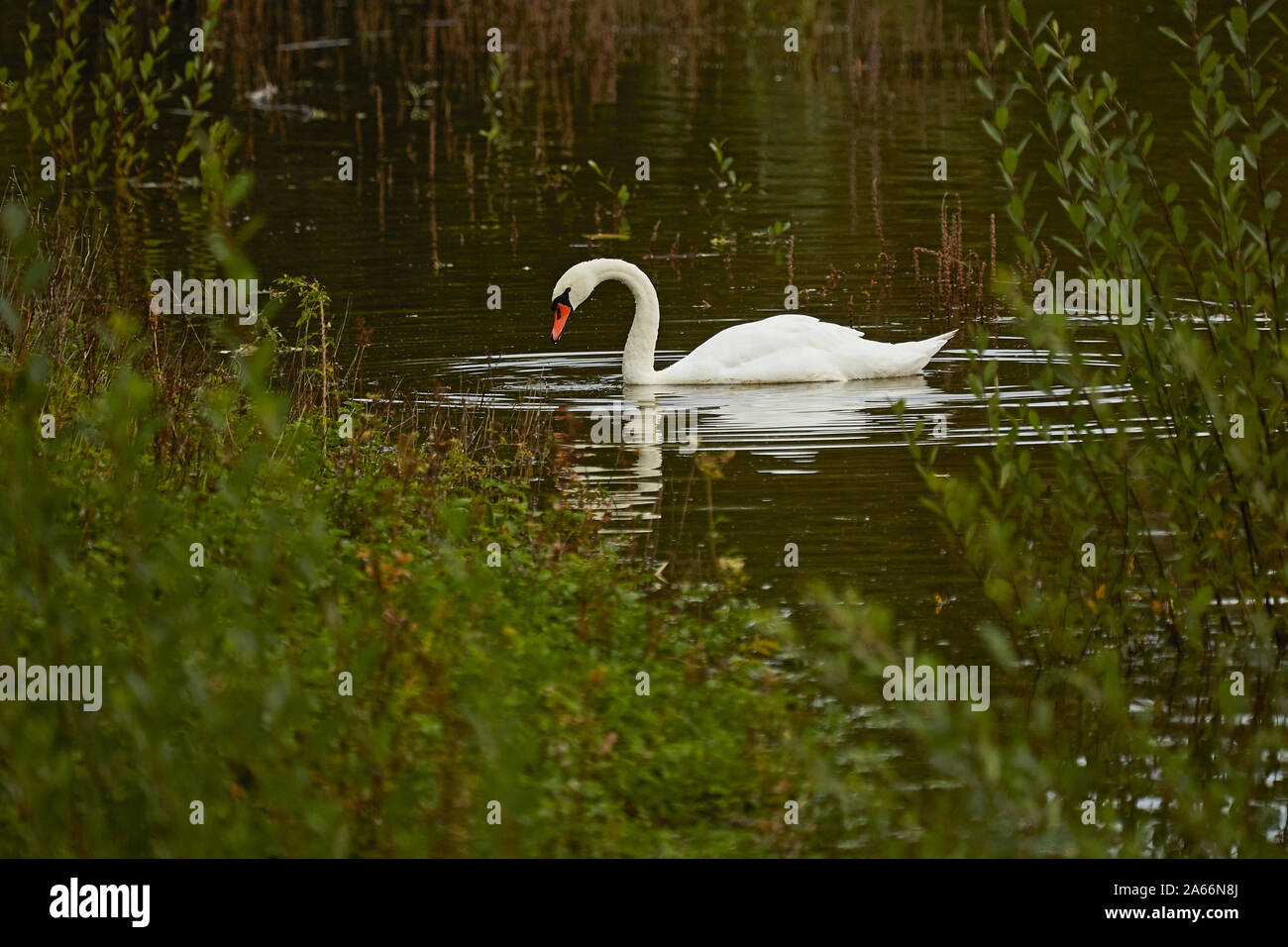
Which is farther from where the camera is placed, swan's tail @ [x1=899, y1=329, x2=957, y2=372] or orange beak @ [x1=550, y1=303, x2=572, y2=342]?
orange beak @ [x1=550, y1=303, x2=572, y2=342]

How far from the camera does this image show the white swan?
1334 cm

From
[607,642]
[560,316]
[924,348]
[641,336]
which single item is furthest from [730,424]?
[607,642]

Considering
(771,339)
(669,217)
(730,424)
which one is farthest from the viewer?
(669,217)

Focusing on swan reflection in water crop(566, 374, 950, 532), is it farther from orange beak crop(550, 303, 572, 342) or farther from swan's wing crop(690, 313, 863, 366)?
orange beak crop(550, 303, 572, 342)

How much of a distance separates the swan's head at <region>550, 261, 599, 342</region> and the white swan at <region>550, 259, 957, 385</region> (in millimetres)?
485

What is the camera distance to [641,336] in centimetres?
1345

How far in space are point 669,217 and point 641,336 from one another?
23.3ft

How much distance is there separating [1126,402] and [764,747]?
6.78 feet

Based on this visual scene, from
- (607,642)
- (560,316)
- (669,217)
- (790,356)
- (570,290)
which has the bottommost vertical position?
(607,642)

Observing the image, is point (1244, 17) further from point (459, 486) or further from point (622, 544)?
point (459, 486)

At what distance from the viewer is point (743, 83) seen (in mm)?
30391

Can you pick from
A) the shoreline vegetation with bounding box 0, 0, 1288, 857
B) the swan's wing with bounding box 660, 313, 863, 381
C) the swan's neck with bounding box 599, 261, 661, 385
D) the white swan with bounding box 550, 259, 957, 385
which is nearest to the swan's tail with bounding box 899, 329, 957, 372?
the white swan with bounding box 550, 259, 957, 385

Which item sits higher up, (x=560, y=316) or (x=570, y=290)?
(x=570, y=290)

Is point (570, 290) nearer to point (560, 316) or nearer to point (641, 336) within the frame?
point (560, 316)
